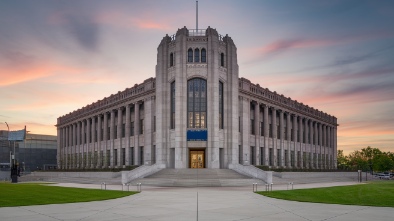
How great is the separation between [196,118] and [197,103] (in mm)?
2647

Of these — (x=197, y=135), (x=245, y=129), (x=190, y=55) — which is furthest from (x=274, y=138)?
(x=190, y=55)

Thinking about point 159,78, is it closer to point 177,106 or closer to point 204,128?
point 177,106

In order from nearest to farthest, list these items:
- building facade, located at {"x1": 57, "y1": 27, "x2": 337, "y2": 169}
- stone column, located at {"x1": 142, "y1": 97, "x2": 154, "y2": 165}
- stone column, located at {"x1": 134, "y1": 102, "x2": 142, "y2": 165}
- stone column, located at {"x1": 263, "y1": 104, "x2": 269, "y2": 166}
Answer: building facade, located at {"x1": 57, "y1": 27, "x2": 337, "y2": 169}, stone column, located at {"x1": 142, "y1": 97, "x2": 154, "y2": 165}, stone column, located at {"x1": 134, "y1": 102, "x2": 142, "y2": 165}, stone column, located at {"x1": 263, "y1": 104, "x2": 269, "y2": 166}

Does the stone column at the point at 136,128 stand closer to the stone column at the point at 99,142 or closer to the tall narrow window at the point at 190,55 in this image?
the stone column at the point at 99,142

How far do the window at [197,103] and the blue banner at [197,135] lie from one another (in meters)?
1.11

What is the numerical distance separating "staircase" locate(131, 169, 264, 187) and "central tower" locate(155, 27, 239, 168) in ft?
22.3

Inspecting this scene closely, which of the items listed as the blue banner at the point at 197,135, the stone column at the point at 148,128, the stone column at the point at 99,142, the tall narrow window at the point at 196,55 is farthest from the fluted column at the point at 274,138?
the stone column at the point at 99,142

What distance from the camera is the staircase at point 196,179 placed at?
4997cm

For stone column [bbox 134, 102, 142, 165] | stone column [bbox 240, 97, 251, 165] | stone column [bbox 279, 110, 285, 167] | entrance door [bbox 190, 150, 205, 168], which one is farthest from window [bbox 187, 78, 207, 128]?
stone column [bbox 279, 110, 285, 167]

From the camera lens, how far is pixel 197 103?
69125 mm

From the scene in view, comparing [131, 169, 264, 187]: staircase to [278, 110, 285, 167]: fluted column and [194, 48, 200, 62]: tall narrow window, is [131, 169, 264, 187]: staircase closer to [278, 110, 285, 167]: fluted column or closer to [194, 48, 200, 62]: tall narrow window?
[194, 48, 200, 62]: tall narrow window

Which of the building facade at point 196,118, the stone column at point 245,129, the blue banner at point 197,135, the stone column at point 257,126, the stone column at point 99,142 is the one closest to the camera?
the blue banner at point 197,135

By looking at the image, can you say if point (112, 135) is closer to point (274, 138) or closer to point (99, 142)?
point (99, 142)

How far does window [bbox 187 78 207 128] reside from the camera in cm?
6846
